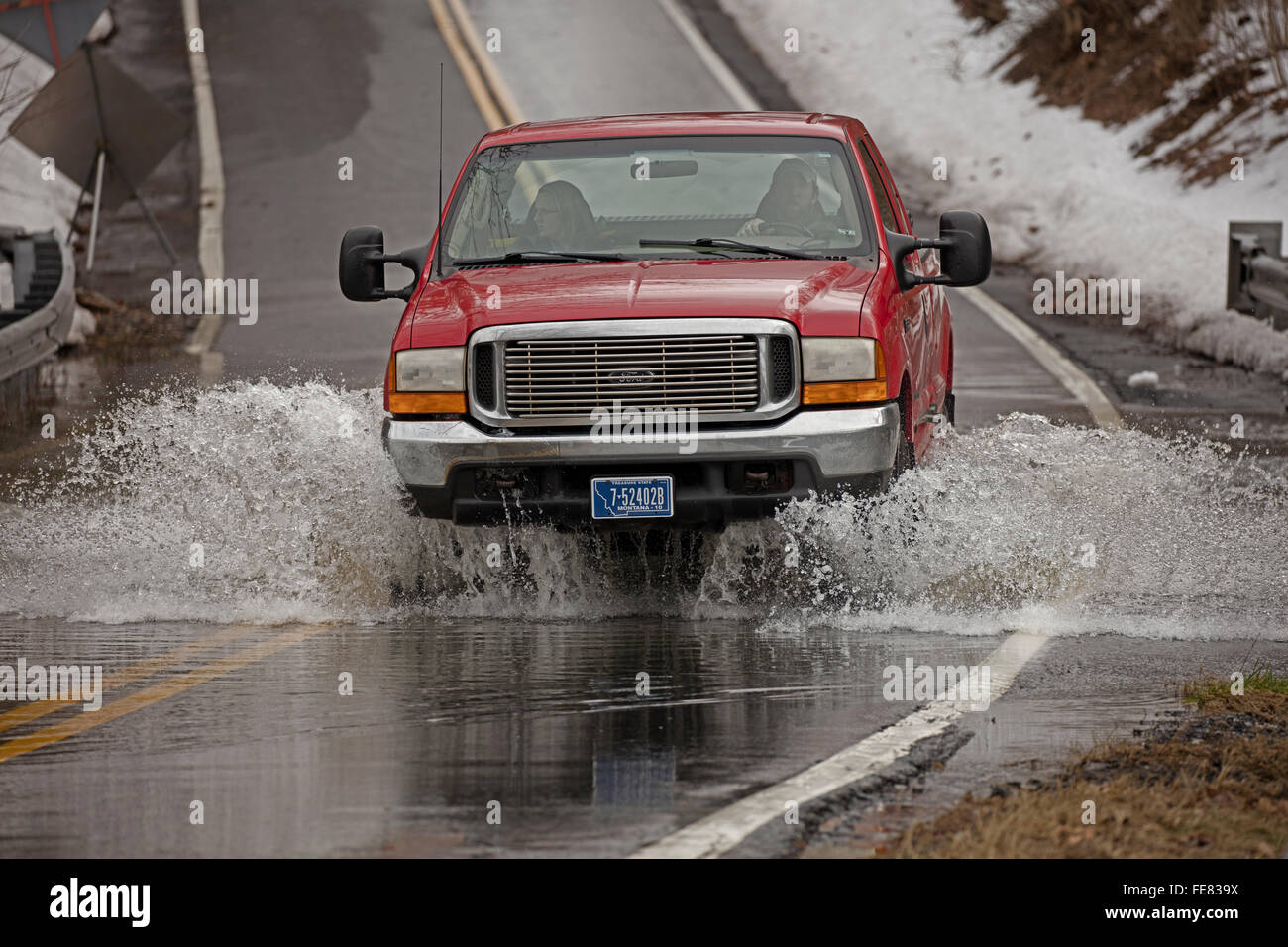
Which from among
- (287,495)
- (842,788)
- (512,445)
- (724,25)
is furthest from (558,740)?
(724,25)

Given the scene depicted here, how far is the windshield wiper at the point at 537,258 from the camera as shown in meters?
9.29

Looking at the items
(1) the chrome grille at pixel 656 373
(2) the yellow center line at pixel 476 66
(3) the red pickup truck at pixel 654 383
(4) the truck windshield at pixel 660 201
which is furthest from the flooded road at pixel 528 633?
(2) the yellow center line at pixel 476 66

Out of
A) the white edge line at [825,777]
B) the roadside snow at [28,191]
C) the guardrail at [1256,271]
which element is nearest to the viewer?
the white edge line at [825,777]

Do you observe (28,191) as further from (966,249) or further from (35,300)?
(966,249)

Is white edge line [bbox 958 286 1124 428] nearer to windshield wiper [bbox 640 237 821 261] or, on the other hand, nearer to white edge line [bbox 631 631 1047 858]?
windshield wiper [bbox 640 237 821 261]

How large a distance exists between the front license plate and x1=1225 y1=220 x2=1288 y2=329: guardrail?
9.42 metres

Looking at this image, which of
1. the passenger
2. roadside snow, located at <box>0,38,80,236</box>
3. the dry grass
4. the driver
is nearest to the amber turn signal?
the driver

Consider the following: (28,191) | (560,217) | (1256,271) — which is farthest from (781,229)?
(28,191)

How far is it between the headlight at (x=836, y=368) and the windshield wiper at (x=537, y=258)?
1.15 m

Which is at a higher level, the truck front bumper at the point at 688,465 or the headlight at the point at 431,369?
the headlight at the point at 431,369

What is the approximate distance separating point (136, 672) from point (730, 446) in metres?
2.36

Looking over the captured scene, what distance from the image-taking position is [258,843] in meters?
5.33

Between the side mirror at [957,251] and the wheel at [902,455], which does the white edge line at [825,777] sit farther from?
the side mirror at [957,251]
